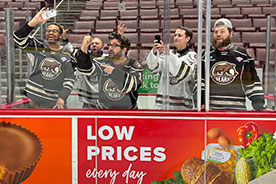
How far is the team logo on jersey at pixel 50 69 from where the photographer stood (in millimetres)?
2066

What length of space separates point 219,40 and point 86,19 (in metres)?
0.83

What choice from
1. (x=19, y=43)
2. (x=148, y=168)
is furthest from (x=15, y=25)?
(x=148, y=168)

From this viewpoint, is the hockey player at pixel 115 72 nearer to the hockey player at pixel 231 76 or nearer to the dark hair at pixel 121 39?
the dark hair at pixel 121 39

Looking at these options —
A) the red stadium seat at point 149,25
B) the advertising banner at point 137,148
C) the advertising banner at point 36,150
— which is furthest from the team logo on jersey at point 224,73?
the advertising banner at point 36,150

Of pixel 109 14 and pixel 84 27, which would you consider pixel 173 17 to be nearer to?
pixel 109 14

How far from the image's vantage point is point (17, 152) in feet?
6.53

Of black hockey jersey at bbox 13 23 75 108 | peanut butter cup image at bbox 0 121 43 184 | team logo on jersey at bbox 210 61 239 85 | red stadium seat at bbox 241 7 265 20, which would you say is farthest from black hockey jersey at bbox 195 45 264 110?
peanut butter cup image at bbox 0 121 43 184

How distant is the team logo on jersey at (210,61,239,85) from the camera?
1964 millimetres

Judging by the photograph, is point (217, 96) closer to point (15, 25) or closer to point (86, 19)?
point (86, 19)

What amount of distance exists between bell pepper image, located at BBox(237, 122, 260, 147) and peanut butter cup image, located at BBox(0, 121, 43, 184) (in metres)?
1.20

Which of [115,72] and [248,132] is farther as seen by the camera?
[115,72]

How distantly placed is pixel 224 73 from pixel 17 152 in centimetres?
135

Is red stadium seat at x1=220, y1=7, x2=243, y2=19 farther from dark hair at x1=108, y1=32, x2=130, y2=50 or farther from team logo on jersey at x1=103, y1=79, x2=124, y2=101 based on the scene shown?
team logo on jersey at x1=103, y1=79, x2=124, y2=101

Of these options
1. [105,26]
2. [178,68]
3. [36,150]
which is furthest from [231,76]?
[36,150]
